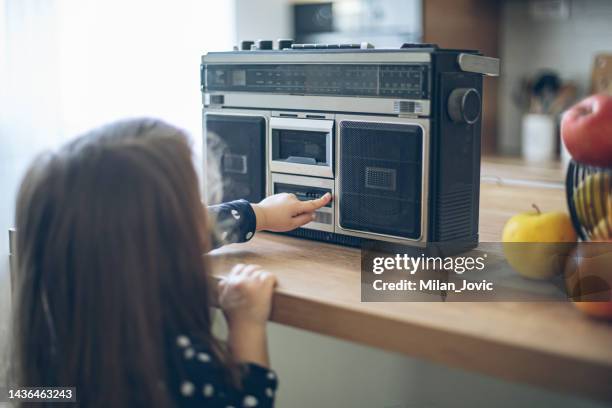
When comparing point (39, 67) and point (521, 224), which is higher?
point (39, 67)

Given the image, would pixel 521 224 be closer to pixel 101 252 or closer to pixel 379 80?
pixel 379 80

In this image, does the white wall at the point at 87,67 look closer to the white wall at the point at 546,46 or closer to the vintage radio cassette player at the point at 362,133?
the vintage radio cassette player at the point at 362,133

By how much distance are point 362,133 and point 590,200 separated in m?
0.34

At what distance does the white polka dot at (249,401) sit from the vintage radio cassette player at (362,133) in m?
0.34

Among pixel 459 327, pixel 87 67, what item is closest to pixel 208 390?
pixel 459 327

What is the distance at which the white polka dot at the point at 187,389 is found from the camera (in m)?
0.85

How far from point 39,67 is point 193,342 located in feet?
4.74

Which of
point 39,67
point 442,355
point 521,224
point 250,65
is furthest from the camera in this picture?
point 39,67

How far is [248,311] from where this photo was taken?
0.93 metres

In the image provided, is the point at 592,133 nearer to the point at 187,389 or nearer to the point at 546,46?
the point at 187,389

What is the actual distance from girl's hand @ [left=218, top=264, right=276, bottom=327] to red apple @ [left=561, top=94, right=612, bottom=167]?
0.40 meters

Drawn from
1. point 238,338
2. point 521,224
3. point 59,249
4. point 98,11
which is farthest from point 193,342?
point 98,11

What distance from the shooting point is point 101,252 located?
0.83 m

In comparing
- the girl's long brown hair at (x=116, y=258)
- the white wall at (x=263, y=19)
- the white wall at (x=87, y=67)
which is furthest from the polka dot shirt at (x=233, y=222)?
the white wall at (x=263, y=19)
